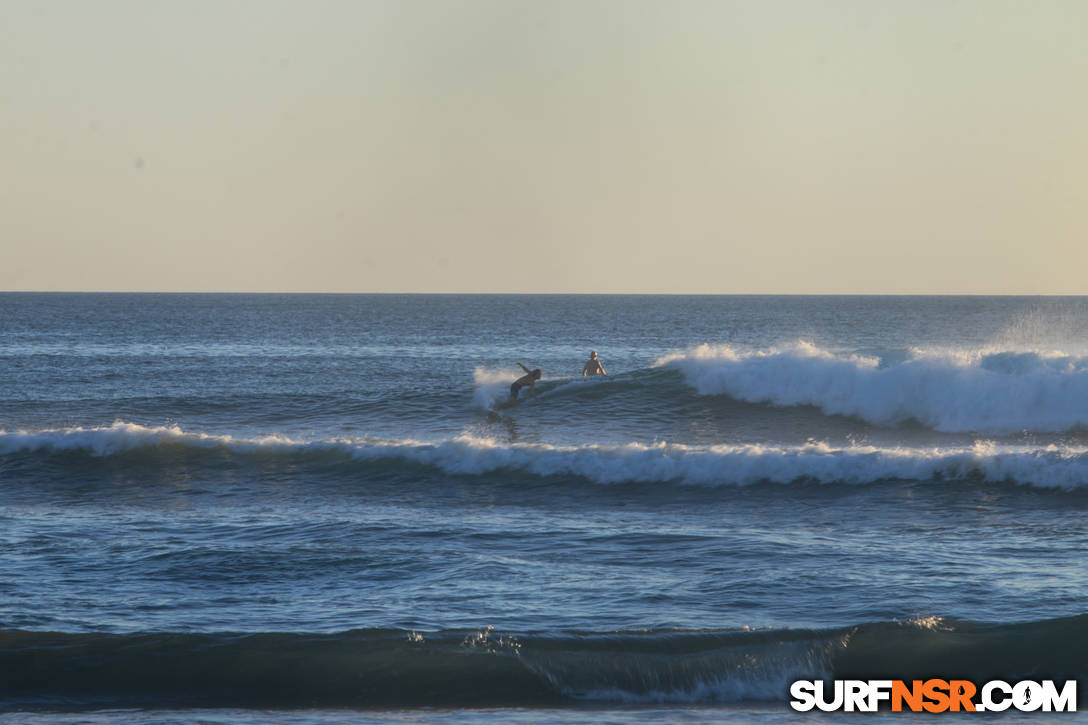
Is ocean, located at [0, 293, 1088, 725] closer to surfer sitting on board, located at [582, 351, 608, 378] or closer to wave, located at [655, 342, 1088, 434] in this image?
wave, located at [655, 342, 1088, 434]

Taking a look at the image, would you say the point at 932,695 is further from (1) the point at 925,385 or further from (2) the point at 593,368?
(2) the point at 593,368

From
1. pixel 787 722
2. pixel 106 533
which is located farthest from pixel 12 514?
pixel 787 722

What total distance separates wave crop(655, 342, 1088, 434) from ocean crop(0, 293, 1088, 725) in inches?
3.2

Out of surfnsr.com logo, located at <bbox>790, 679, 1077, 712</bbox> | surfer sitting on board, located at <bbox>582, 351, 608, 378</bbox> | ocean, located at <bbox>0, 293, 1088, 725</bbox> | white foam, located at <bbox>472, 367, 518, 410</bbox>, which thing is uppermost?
surfer sitting on board, located at <bbox>582, 351, 608, 378</bbox>

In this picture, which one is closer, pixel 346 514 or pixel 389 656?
pixel 389 656

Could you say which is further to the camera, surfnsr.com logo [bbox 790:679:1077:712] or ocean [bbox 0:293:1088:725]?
ocean [bbox 0:293:1088:725]

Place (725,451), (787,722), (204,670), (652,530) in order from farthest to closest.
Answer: (725,451)
(652,530)
(204,670)
(787,722)

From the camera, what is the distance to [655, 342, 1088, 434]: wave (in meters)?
24.6

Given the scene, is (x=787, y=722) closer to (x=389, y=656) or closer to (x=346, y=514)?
(x=389, y=656)

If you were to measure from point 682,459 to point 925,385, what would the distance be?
9.89m

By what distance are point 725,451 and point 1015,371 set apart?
10727mm

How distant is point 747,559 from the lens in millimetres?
12703

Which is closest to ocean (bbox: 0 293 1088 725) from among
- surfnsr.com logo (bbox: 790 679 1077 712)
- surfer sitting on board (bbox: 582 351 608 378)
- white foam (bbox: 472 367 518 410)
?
surfnsr.com logo (bbox: 790 679 1077 712)

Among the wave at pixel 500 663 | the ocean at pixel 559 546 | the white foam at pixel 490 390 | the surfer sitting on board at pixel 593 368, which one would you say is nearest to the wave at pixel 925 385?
the ocean at pixel 559 546
